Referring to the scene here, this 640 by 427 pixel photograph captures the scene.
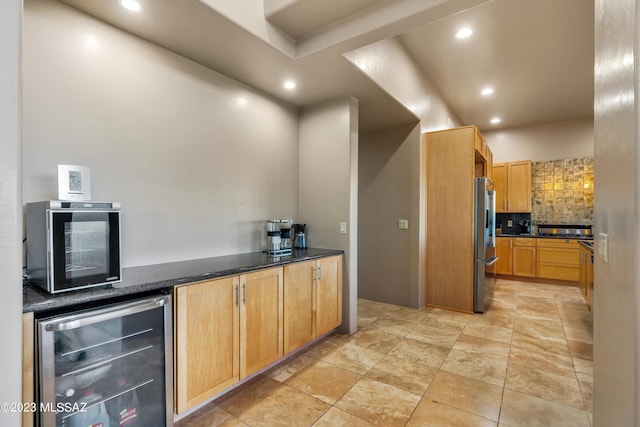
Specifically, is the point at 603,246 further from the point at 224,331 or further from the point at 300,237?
the point at 300,237

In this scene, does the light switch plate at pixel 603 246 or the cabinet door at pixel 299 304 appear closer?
the light switch plate at pixel 603 246

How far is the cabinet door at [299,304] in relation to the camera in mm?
2436

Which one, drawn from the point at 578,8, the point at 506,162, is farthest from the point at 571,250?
the point at 578,8

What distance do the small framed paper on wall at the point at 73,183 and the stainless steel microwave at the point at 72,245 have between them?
135 millimetres

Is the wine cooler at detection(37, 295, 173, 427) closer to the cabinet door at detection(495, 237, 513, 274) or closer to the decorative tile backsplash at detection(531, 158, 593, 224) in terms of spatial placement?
the cabinet door at detection(495, 237, 513, 274)

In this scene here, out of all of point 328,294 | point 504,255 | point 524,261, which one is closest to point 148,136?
point 328,294

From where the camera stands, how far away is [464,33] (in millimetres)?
3141

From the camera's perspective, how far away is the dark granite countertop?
1.26 m

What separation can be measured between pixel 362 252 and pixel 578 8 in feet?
11.7

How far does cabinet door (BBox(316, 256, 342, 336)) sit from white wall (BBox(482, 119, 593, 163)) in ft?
17.9

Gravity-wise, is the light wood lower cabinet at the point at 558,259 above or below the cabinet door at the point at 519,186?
below

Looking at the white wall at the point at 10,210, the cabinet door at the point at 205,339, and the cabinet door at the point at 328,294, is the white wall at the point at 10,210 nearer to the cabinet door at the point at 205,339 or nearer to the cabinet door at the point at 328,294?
the cabinet door at the point at 205,339

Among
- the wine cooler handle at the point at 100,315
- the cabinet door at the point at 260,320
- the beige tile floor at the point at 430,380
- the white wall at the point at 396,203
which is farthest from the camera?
the white wall at the point at 396,203

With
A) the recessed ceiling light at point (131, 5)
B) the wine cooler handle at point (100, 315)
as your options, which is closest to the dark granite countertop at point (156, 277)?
the wine cooler handle at point (100, 315)
